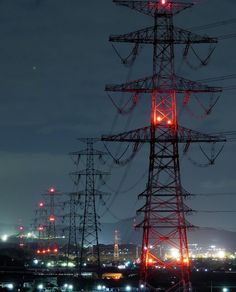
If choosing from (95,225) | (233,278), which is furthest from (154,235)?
(233,278)

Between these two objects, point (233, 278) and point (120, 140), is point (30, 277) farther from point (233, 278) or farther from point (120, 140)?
point (120, 140)

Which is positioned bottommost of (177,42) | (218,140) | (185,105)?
(218,140)

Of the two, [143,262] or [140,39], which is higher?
[140,39]

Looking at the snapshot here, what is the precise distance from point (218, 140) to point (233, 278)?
60.5 metres

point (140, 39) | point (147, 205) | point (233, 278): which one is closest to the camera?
point (147, 205)

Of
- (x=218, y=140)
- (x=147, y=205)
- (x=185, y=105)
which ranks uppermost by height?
(x=185, y=105)

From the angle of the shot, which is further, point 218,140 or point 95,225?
point 95,225

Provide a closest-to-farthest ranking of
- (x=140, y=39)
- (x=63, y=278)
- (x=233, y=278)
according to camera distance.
Answer: (x=140, y=39), (x=63, y=278), (x=233, y=278)

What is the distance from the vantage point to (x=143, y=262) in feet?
148

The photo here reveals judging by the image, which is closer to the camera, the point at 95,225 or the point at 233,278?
the point at 95,225

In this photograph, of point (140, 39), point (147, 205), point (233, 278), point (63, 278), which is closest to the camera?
point (147, 205)

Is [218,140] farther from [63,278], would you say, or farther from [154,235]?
[63,278]

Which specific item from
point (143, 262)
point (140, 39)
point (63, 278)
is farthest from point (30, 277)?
point (140, 39)

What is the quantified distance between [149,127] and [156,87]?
3.51 metres
